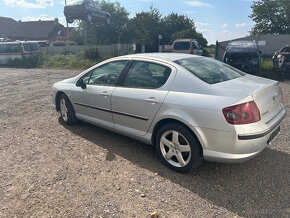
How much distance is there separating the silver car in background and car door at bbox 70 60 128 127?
2 centimetres

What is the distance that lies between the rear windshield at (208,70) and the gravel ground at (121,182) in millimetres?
1242

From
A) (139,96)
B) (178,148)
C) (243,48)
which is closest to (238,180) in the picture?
(178,148)

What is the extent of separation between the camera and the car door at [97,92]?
373 centimetres

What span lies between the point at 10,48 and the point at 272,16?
27.8m

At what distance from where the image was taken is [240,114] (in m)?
2.46

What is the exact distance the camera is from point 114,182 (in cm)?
288

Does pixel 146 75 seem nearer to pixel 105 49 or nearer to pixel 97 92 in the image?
pixel 97 92

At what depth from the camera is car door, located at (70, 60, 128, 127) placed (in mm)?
3730

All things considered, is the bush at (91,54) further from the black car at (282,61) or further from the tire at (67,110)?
the tire at (67,110)

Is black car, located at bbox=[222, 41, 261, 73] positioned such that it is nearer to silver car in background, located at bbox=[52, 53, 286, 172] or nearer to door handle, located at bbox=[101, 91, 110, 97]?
silver car in background, located at bbox=[52, 53, 286, 172]

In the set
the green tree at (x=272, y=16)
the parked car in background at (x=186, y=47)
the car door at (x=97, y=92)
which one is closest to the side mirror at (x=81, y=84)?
the car door at (x=97, y=92)

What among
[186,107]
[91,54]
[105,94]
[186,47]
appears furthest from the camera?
[91,54]

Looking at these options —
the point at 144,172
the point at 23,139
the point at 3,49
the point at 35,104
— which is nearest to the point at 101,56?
the point at 3,49

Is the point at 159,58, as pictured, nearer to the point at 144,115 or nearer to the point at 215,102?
the point at 144,115
